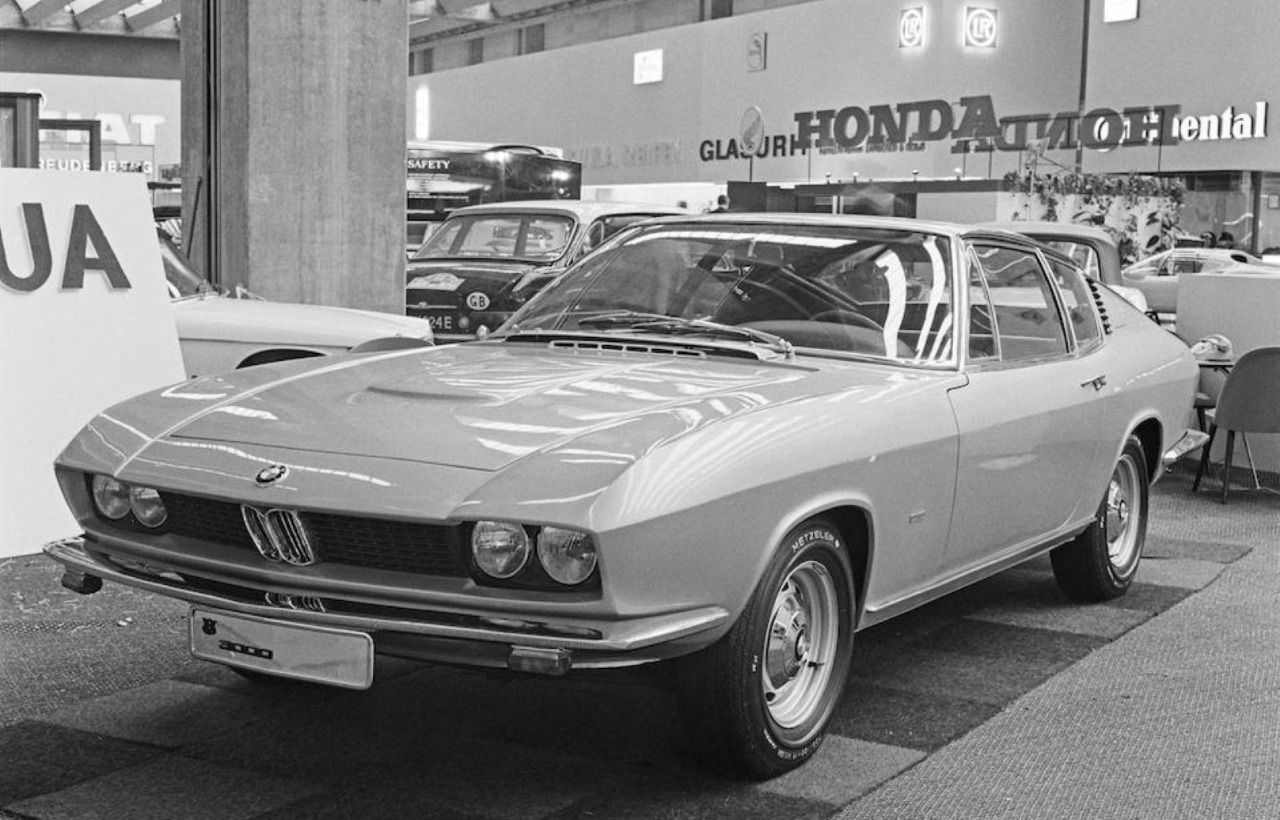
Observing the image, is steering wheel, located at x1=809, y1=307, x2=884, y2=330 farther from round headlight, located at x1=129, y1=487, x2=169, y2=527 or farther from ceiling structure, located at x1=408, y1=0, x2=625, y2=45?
ceiling structure, located at x1=408, y1=0, x2=625, y2=45

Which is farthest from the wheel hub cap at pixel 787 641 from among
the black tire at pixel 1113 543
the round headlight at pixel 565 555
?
the black tire at pixel 1113 543

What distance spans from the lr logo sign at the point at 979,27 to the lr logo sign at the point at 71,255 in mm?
25214

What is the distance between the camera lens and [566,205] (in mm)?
12773

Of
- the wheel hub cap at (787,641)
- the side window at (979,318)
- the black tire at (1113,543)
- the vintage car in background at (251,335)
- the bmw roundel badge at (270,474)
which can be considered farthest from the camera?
the vintage car in background at (251,335)

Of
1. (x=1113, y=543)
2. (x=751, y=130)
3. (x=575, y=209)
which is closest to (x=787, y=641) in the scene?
(x=1113, y=543)

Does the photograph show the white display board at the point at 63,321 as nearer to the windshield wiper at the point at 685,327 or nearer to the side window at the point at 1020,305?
the windshield wiper at the point at 685,327

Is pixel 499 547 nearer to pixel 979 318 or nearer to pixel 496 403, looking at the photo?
pixel 496 403

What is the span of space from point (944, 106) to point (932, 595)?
2618 cm

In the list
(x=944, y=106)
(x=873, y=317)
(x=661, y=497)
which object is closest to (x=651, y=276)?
(x=873, y=317)

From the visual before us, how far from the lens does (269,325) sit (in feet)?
24.7

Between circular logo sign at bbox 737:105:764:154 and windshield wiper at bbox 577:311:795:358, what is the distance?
29778mm

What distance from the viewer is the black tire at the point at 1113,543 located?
5691mm

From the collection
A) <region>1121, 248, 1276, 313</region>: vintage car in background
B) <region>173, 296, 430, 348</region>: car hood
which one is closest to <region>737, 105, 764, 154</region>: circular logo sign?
<region>1121, 248, 1276, 313</region>: vintage car in background

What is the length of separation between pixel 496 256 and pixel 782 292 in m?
8.11
